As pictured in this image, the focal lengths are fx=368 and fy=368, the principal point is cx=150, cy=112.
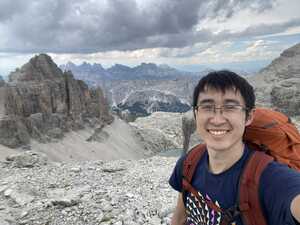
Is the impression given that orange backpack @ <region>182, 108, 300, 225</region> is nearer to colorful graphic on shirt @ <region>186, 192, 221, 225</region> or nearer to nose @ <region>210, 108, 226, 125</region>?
colorful graphic on shirt @ <region>186, 192, 221, 225</region>

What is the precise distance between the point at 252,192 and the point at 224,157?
530 mm

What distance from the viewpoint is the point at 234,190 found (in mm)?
3459

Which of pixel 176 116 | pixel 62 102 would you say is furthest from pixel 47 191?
pixel 176 116

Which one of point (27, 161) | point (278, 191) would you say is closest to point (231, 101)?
point (278, 191)

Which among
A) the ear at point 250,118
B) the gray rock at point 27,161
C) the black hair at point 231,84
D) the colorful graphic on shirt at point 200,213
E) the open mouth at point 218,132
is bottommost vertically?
the gray rock at point 27,161

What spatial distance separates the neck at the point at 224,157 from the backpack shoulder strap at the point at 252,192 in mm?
264

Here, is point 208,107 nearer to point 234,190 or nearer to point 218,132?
point 218,132

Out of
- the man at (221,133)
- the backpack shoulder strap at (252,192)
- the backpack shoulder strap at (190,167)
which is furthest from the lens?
the backpack shoulder strap at (190,167)

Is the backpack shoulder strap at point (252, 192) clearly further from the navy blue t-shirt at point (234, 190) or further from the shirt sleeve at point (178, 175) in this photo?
the shirt sleeve at point (178, 175)

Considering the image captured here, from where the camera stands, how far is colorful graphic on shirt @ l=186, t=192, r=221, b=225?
3627 millimetres

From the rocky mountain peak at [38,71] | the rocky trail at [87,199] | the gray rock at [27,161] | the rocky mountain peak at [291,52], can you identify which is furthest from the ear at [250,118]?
the rocky mountain peak at [291,52]

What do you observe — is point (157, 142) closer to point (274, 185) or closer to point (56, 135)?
point (56, 135)

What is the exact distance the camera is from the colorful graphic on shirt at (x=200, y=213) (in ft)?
11.9

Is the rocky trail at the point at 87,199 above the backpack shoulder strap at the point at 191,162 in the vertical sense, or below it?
below
